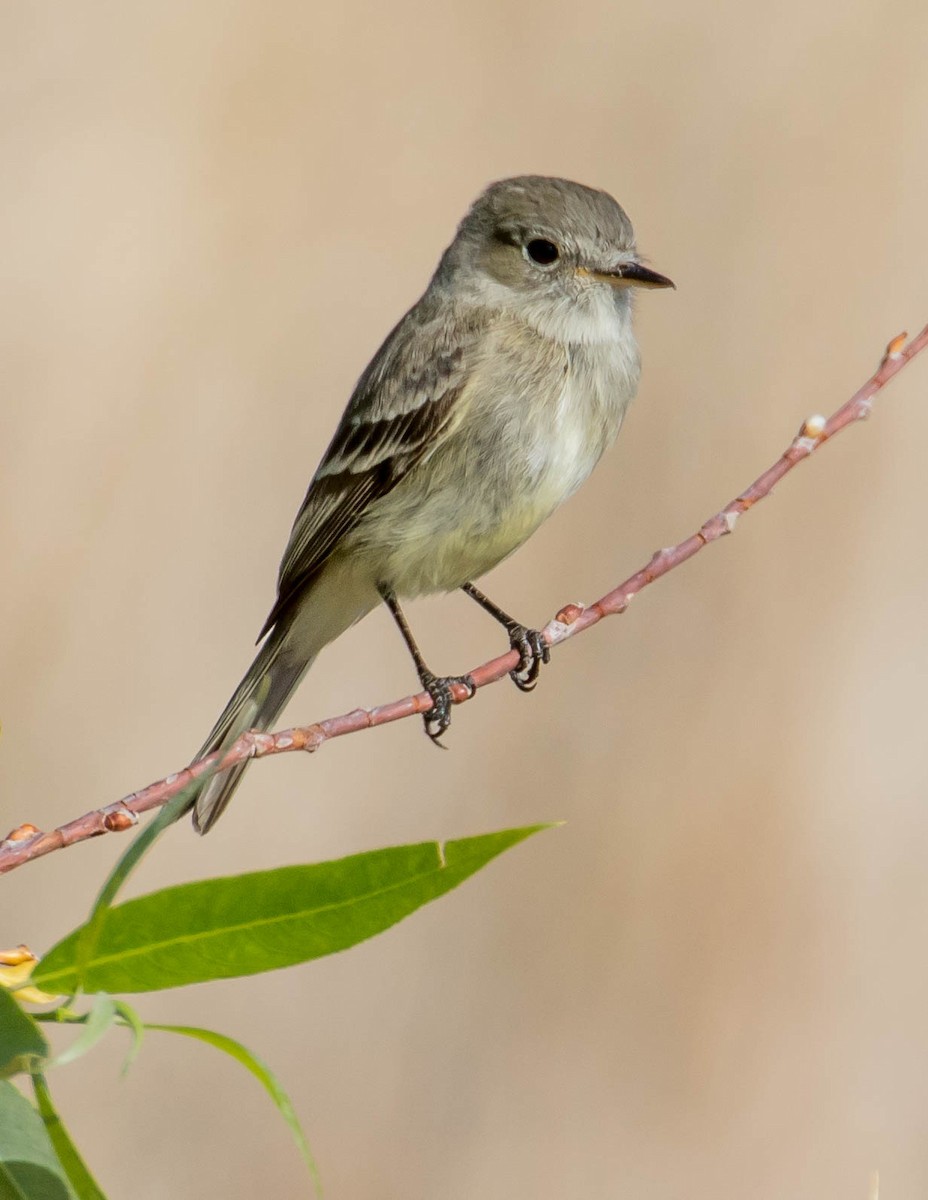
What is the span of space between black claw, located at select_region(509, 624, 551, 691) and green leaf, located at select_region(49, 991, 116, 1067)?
2010mm

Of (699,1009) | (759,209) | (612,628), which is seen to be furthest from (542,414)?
(699,1009)

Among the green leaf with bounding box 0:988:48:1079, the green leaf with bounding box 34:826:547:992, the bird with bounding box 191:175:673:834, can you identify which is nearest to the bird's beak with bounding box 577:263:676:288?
the bird with bounding box 191:175:673:834

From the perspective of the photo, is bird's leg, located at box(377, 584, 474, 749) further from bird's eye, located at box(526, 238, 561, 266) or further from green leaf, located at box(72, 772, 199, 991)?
green leaf, located at box(72, 772, 199, 991)

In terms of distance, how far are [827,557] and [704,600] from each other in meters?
0.33

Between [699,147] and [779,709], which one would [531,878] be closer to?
[779,709]

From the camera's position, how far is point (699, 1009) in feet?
12.4

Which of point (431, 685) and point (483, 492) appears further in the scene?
point (431, 685)

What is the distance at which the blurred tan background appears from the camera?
3.74 m

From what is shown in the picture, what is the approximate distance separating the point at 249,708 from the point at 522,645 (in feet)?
2.28

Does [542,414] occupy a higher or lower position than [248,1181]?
higher

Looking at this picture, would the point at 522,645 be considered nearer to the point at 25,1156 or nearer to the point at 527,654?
the point at 527,654

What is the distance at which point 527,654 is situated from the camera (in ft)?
10.1

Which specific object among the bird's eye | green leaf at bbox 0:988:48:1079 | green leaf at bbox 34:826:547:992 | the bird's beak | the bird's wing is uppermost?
the bird's eye

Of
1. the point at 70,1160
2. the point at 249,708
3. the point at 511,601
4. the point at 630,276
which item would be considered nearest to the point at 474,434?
the point at 630,276
